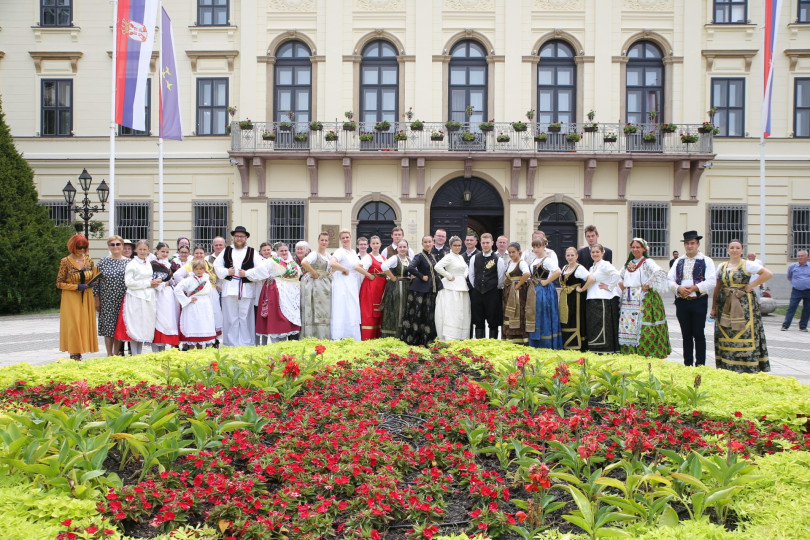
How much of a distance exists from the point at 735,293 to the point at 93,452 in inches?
317

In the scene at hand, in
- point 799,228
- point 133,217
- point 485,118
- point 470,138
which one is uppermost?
point 485,118

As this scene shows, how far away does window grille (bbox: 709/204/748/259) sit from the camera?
Answer: 2348 centimetres

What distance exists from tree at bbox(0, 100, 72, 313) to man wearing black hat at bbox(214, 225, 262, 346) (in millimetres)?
11158

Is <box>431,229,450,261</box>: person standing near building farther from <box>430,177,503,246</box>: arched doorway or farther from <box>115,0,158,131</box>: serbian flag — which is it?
<box>430,177,503,246</box>: arched doorway

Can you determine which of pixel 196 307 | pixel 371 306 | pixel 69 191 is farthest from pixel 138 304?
pixel 69 191

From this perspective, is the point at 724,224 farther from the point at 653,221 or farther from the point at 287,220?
the point at 287,220

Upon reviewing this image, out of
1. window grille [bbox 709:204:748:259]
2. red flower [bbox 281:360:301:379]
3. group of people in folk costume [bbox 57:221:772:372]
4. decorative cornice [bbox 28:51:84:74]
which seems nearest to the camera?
red flower [bbox 281:360:301:379]

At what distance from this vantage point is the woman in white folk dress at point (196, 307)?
10.3m

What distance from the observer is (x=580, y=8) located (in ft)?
76.8

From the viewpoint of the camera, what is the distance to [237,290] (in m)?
11.0

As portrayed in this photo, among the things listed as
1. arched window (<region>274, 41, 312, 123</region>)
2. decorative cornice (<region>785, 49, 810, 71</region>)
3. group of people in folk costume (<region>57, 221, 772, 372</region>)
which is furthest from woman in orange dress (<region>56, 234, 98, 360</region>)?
decorative cornice (<region>785, 49, 810, 71</region>)

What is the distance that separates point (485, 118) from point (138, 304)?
16791 mm

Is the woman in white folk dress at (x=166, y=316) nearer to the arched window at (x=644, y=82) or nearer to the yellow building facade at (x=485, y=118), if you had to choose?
the yellow building facade at (x=485, y=118)

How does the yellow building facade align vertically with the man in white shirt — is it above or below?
above
